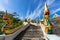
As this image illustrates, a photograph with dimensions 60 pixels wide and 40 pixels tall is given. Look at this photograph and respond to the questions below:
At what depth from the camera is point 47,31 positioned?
27.9ft

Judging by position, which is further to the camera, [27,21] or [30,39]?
[27,21]

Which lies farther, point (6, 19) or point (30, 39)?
point (6, 19)

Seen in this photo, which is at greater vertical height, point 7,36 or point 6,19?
point 6,19

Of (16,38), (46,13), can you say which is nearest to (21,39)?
(16,38)

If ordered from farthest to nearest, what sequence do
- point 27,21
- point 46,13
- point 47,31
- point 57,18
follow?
1. point 27,21
2. point 57,18
3. point 46,13
4. point 47,31

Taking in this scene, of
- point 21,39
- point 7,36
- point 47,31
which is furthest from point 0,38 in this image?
point 47,31

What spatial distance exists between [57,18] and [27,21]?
4.50 metres

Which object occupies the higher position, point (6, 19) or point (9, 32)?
point (6, 19)

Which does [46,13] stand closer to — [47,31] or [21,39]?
[47,31]

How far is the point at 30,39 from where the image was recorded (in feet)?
27.1

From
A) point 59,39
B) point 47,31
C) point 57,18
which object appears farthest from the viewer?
point 57,18

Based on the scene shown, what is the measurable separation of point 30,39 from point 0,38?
4.71 feet

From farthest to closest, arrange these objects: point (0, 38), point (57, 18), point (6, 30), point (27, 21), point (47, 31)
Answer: point (27, 21), point (57, 18), point (47, 31), point (6, 30), point (0, 38)

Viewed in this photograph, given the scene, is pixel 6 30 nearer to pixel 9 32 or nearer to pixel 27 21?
pixel 9 32
